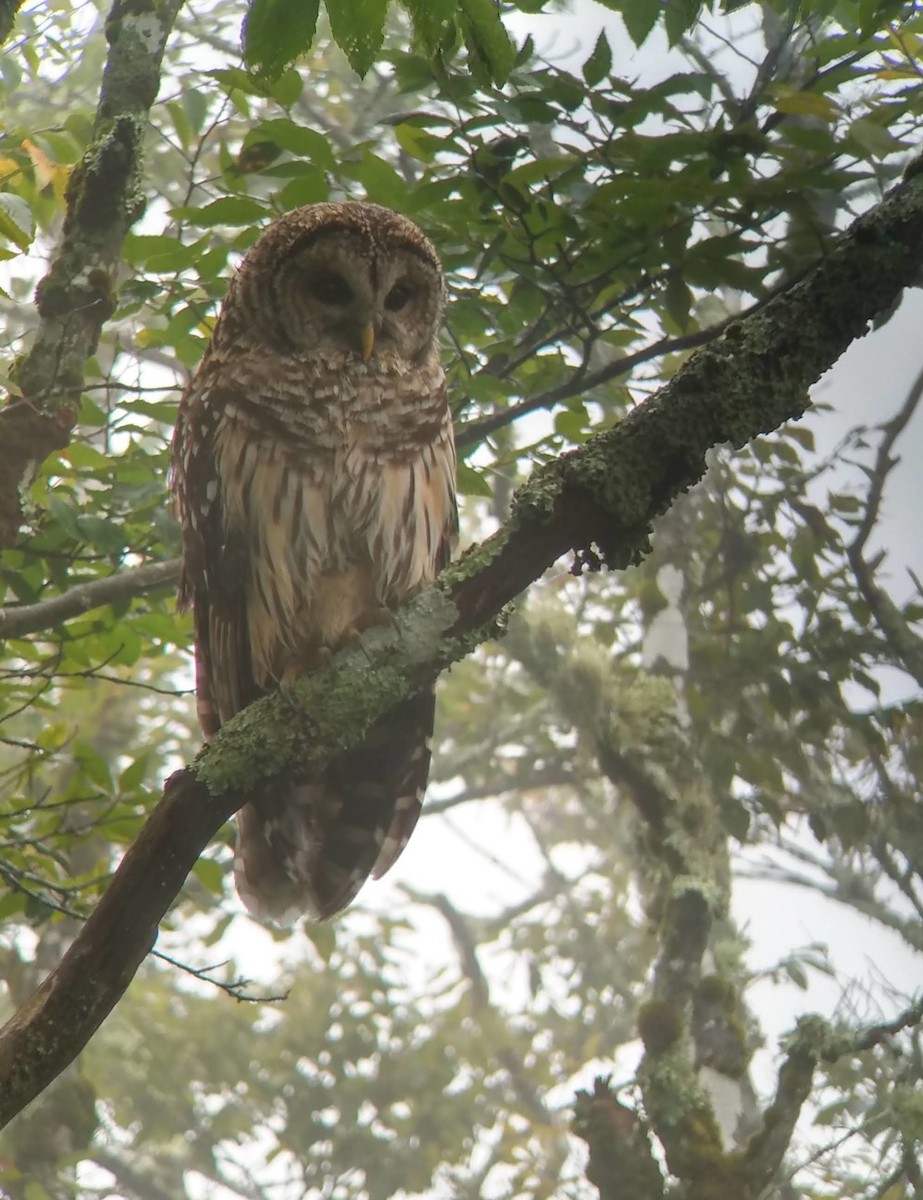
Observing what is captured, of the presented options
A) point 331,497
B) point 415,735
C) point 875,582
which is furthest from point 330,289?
point 875,582

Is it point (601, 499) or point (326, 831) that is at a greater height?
point (326, 831)

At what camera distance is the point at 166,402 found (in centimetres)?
323

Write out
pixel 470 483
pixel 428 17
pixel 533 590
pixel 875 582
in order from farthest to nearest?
1. pixel 533 590
2. pixel 875 582
3. pixel 470 483
4. pixel 428 17

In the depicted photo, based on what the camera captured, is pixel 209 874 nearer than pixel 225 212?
No

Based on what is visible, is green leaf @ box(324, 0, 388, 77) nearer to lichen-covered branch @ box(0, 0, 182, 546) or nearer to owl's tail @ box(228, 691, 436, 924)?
lichen-covered branch @ box(0, 0, 182, 546)

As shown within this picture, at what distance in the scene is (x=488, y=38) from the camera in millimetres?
1824

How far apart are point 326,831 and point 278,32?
2095 mm

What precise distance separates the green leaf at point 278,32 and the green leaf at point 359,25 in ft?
0.13

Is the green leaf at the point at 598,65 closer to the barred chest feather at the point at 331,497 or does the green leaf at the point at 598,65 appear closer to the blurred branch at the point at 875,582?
the barred chest feather at the point at 331,497

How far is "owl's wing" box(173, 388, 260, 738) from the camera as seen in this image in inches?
123

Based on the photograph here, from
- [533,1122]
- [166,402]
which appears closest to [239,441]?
[166,402]

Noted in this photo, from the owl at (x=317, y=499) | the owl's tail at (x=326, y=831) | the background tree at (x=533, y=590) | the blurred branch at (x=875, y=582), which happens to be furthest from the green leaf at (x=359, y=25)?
the blurred branch at (x=875, y=582)

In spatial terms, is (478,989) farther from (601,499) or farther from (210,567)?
(601,499)

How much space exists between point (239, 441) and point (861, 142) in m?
1.50
